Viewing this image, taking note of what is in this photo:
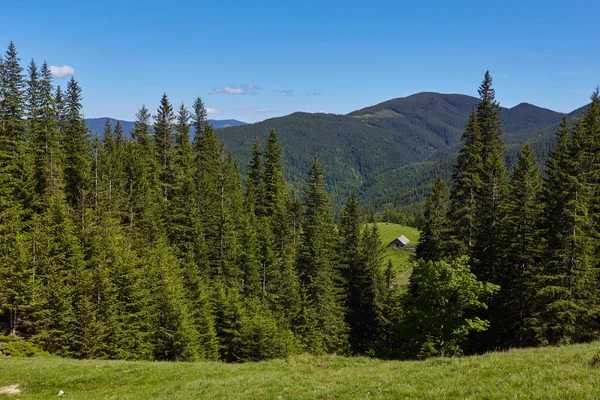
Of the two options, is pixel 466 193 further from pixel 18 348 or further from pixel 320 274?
pixel 18 348

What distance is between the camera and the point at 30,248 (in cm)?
3356

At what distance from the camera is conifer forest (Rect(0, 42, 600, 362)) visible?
3005cm

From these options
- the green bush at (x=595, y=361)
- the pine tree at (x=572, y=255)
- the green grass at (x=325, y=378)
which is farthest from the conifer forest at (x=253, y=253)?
the green bush at (x=595, y=361)

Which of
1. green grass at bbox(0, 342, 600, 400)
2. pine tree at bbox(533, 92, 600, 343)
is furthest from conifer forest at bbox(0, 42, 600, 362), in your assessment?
green grass at bbox(0, 342, 600, 400)

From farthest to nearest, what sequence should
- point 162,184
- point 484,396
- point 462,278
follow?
point 162,184 → point 462,278 → point 484,396

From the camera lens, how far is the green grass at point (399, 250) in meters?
116

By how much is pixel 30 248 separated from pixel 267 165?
37.8 meters

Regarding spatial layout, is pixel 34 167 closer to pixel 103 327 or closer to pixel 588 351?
pixel 103 327

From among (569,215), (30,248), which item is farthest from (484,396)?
(30,248)

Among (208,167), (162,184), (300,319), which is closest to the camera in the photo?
(300,319)

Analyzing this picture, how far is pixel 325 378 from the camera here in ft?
54.7

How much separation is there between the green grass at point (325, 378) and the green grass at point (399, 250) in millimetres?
84874

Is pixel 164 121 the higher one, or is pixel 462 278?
pixel 164 121

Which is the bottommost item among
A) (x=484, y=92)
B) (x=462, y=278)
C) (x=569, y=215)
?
(x=462, y=278)
